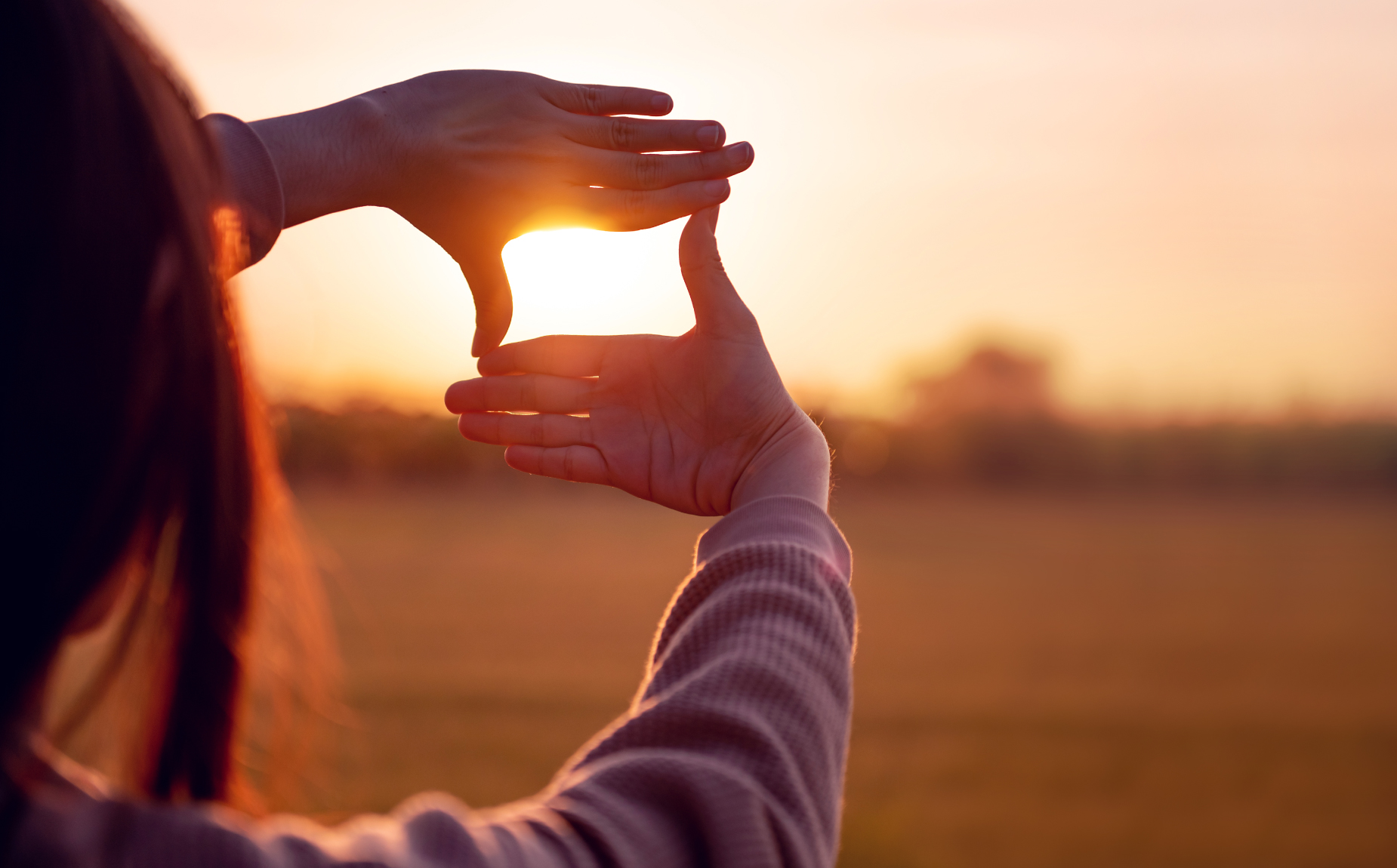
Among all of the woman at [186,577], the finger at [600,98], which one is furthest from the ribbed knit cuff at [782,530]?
the finger at [600,98]

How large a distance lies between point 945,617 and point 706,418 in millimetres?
9042

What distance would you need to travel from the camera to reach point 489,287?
131 centimetres

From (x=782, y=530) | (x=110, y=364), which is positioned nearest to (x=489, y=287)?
(x=782, y=530)

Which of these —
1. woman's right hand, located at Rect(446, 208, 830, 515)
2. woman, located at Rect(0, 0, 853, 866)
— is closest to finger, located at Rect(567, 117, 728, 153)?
woman's right hand, located at Rect(446, 208, 830, 515)

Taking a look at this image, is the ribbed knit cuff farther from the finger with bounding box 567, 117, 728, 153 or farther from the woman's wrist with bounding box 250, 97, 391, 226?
the woman's wrist with bounding box 250, 97, 391, 226

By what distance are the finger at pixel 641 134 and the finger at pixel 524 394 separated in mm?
303

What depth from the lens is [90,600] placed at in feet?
1.90

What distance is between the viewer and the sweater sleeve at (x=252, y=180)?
1.11 m

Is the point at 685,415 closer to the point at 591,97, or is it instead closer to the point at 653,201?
the point at 653,201

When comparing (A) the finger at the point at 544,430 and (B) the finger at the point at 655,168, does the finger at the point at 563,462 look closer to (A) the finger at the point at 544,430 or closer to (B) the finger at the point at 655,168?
(A) the finger at the point at 544,430

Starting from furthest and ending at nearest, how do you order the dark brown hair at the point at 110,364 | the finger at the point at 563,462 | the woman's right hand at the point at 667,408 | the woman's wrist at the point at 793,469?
the finger at the point at 563,462 < the woman's right hand at the point at 667,408 < the woman's wrist at the point at 793,469 < the dark brown hair at the point at 110,364

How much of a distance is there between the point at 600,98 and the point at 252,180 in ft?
1.41

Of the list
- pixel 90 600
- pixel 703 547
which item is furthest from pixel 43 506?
pixel 703 547

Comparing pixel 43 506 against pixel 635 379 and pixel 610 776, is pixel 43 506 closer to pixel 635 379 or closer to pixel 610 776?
pixel 610 776
